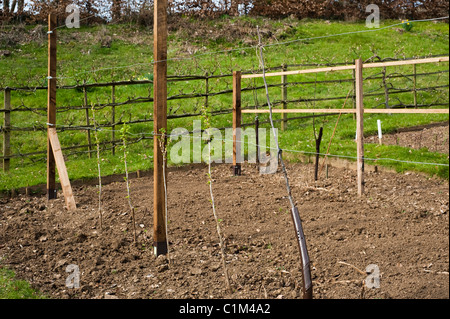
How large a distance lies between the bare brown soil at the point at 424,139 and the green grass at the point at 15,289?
5806 millimetres

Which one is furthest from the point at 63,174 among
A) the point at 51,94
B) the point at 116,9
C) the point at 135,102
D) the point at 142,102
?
the point at 116,9

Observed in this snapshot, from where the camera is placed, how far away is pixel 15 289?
333cm

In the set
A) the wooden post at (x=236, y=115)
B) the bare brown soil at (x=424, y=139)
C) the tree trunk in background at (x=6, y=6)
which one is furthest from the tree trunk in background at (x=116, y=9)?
the bare brown soil at (x=424, y=139)

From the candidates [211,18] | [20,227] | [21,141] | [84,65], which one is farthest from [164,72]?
[211,18]

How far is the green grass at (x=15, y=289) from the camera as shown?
10.6ft

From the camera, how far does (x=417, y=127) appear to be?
29.6 feet

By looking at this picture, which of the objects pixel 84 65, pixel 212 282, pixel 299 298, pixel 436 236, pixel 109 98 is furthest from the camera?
pixel 84 65

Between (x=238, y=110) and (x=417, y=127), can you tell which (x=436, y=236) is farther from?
(x=417, y=127)

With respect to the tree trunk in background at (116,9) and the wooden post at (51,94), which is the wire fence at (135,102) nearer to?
the wooden post at (51,94)

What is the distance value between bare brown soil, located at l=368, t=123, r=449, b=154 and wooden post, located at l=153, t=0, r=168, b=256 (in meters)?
4.67

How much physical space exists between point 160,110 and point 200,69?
8.46 metres

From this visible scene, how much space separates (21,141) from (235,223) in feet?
20.3

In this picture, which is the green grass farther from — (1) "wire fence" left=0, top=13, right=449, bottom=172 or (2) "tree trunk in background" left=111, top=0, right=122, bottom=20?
(2) "tree trunk in background" left=111, top=0, right=122, bottom=20

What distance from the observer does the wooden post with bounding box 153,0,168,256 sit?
12.4 feet
